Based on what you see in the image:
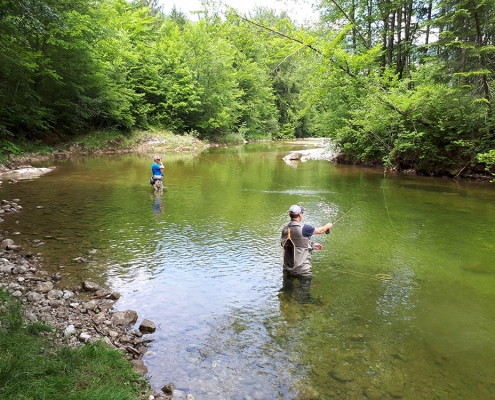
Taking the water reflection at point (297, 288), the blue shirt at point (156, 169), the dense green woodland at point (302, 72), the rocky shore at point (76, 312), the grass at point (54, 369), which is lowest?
the water reflection at point (297, 288)

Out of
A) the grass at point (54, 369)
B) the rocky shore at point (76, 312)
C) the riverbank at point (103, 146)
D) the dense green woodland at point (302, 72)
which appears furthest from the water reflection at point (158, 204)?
the riverbank at point (103, 146)

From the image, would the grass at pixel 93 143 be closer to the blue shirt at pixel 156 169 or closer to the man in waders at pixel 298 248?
the blue shirt at pixel 156 169

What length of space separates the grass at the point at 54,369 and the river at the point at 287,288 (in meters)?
0.50

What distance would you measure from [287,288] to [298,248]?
74cm

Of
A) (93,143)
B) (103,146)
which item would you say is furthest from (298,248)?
(103,146)

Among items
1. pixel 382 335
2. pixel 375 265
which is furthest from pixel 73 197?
pixel 382 335

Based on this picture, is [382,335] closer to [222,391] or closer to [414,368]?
[414,368]

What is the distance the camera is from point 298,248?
6891mm

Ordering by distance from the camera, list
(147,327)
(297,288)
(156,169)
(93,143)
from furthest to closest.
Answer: (93,143)
(156,169)
(297,288)
(147,327)

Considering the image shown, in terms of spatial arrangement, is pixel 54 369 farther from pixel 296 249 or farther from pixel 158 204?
pixel 158 204

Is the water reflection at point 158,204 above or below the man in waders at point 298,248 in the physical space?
below

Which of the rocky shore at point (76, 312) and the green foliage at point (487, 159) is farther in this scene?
the green foliage at point (487, 159)

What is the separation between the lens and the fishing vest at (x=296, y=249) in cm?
681

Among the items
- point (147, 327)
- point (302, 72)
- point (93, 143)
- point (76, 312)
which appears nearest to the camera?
point (147, 327)
